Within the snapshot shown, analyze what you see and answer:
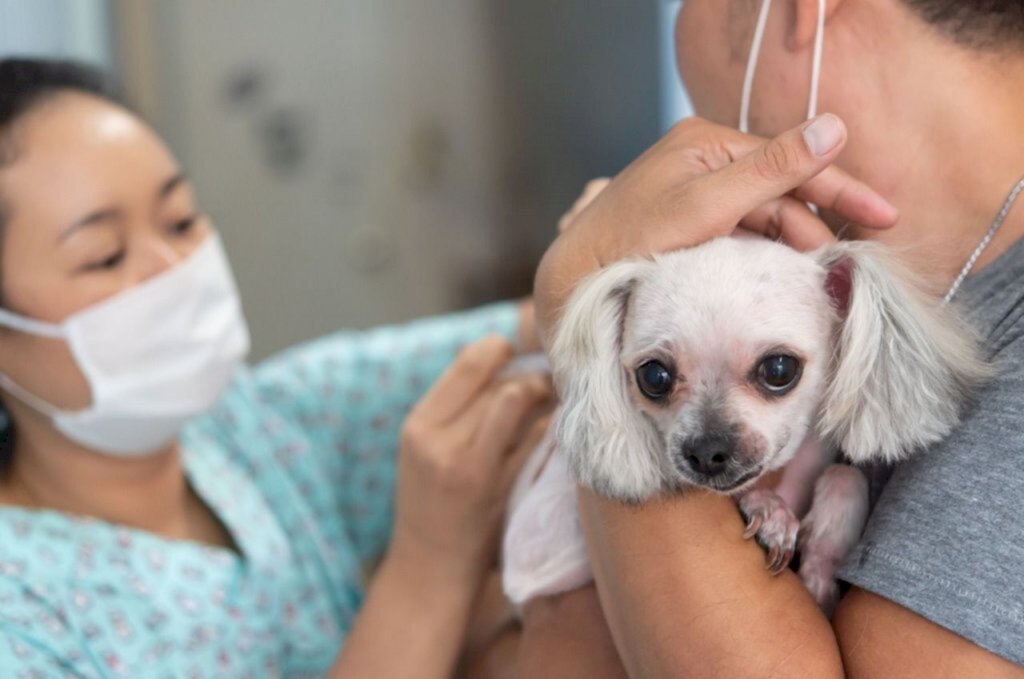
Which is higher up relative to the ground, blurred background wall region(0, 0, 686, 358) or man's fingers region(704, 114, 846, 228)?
man's fingers region(704, 114, 846, 228)

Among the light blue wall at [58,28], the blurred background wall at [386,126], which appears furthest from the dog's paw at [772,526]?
the light blue wall at [58,28]

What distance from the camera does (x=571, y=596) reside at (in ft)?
3.59

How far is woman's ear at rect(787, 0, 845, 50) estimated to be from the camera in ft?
2.93

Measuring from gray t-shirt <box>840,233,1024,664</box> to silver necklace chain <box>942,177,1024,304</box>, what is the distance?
0.08m

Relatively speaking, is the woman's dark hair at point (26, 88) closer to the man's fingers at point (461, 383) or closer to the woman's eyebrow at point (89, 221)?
the woman's eyebrow at point (89, 221)

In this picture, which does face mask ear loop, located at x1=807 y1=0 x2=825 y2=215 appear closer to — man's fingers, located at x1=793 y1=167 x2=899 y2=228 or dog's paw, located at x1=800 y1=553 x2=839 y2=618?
man's fingers, located at x1=793 y1=167 x2=899 y2=228

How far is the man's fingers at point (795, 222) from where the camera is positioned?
3.05 feet

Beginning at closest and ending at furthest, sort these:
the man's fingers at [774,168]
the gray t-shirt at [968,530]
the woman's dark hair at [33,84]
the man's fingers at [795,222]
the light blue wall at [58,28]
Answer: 1. the gray t-shirt at [968,530]
2. the man's fingers at [774,168]
3. the man's fingers at [795,222]
4. the woman's dark hair at [33,84]
5. the light blue wall at [58,28]

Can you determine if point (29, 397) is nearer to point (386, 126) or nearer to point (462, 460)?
point (462, 460)

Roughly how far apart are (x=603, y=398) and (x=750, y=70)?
35 centimetres

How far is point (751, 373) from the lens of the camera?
88 centimetres

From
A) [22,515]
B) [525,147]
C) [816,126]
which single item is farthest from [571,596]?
[525,147]

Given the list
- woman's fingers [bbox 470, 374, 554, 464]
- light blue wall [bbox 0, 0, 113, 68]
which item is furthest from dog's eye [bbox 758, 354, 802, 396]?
light blue wall [bbox 0, 0, 113, 68]

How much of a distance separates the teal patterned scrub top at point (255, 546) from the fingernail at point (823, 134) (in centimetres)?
95
